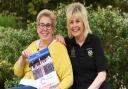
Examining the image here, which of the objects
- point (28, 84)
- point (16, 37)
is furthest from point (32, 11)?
point (28, 84)

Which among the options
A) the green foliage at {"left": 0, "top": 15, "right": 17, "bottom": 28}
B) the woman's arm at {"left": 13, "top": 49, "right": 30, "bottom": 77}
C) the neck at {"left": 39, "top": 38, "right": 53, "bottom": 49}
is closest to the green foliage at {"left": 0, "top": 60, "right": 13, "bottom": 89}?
the woman's arm at {"left": 13, "top": 49, "right": 30, "bottom": 77}

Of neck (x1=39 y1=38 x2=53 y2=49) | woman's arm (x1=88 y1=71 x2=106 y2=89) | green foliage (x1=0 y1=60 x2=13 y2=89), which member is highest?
neck (x1=39 y1=38 x2=53 y2=49)

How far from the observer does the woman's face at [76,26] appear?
18.4ft

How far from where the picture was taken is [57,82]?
5.64 metres

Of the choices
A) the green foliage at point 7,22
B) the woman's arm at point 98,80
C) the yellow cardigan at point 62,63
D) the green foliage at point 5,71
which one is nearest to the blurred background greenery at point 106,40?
the green foliage at point 5,71

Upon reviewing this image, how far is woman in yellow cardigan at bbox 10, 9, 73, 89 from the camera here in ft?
18.4

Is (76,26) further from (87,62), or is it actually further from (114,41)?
(114,41)

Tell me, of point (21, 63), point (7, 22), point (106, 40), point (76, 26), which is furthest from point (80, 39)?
point (7, 22)

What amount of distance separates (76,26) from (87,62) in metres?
0.43

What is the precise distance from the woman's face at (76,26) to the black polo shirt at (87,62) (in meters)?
0.12

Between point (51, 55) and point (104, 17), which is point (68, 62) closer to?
point (51, 55)

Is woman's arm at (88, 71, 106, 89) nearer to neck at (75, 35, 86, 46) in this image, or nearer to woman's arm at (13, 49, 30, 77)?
neck at (75, 35, 86, 46)

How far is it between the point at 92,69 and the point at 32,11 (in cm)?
861

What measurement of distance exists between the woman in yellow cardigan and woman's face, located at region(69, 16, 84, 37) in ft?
0.69
